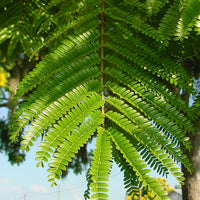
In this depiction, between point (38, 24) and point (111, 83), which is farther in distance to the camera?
point (38, 24)

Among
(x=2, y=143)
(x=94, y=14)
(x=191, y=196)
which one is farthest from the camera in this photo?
(x=2, y=143)

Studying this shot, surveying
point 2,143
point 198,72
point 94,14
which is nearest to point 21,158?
point 2,143

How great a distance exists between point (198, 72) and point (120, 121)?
3.41 metres

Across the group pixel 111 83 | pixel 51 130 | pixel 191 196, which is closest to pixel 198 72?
pixel 191 196

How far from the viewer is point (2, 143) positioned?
377 cm

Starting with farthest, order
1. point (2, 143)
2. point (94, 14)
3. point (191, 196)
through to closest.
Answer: point (2, 143) < point (191, 196) < point (94, 14)

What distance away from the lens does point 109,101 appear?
2.51 ft

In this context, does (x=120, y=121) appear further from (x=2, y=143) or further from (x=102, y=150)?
(x=2, y=143)

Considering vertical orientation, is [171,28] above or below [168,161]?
above

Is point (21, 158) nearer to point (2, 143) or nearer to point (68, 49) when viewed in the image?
point (2, 143)

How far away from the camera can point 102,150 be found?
2.09 feet

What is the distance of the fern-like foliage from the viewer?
0.63 meters

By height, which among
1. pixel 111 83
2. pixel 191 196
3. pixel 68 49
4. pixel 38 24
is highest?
pixel 38 24

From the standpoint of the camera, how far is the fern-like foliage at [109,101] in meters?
0.63
